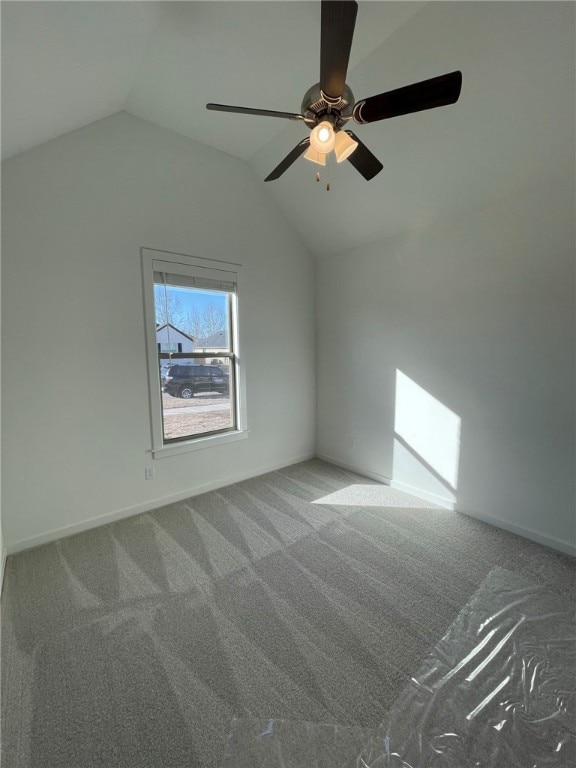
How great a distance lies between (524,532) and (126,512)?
3315 mm

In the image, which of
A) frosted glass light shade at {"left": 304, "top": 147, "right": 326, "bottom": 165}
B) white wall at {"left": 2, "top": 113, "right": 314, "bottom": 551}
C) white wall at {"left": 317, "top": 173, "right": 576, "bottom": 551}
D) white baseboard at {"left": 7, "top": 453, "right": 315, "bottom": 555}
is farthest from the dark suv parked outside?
frosted glass light shade at {"left": 304, "top": 147, "right": 326, "bottom": 165}

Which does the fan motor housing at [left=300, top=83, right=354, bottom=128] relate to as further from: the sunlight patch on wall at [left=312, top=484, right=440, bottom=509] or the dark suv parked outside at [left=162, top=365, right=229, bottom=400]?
the sunlight patch on wall at [left=312, top=484, right=440, bottom=509]

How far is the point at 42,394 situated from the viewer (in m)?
2.27

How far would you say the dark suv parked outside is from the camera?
9.72 feet

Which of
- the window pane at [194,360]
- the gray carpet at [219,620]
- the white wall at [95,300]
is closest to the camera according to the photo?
the gray carpet at [219,620]

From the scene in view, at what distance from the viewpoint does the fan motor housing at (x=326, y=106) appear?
4.75ft

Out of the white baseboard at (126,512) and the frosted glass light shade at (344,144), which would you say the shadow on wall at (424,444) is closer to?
the white baseboard at (126,512)

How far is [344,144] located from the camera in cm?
164

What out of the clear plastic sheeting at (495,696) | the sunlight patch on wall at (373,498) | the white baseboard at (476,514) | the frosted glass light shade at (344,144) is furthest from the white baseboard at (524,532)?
the frosted glass light shade at (344,144)

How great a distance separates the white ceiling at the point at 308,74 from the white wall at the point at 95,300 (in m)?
0.25

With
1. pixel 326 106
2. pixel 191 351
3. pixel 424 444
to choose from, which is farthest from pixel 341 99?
pixel 424 444

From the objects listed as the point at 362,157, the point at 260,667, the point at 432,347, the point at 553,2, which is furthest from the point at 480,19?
the point at 260,667

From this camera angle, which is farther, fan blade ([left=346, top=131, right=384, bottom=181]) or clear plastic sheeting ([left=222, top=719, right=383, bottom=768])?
fan blade ([left=346, top=131, right=384, bottom=181])

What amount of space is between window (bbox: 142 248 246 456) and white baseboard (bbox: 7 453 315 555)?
451mm
